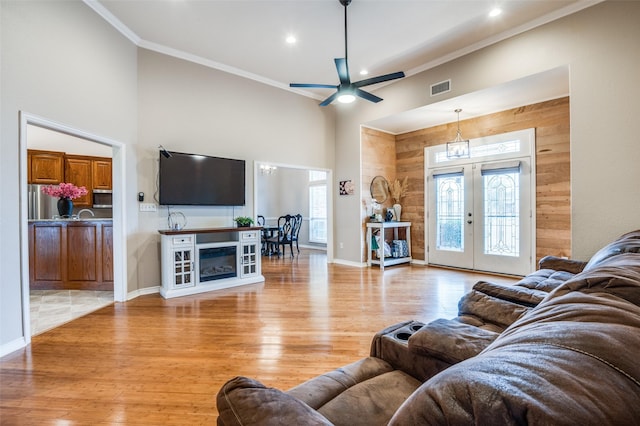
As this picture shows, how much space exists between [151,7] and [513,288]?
4.68m

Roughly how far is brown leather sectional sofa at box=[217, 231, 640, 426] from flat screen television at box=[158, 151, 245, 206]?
3917 mm

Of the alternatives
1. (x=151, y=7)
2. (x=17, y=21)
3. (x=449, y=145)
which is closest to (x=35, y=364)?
(x=17, y=21)

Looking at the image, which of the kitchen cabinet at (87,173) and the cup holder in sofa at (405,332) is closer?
the cup holder in sofa at (405,332)

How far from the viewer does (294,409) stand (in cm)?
70

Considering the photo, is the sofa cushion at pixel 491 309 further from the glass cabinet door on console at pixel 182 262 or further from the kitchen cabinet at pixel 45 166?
the kitchen cabinet at pixel 45 166

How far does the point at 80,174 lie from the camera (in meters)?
6.09

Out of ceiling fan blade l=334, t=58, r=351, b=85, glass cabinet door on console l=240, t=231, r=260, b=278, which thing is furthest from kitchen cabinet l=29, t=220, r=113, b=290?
ceiling fan blade l=334, t=58, r=351, b=85

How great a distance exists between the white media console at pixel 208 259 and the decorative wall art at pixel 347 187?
2.26 meters

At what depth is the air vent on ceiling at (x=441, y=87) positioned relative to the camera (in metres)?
4.60

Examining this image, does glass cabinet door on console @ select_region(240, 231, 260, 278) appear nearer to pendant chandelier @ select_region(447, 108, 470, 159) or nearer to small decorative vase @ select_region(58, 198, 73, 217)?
small decorative vase @ select_region(58, 198, 73, 217)

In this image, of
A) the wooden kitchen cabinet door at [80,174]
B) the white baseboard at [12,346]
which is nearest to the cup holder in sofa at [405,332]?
the white baseboard at [12,346]

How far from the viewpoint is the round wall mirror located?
20.5 feet

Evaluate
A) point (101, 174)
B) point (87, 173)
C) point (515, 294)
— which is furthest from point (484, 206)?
point (87, 173)

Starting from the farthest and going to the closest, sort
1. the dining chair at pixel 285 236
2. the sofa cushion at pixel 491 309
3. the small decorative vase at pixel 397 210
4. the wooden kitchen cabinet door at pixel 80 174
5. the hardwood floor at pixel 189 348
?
the dining chair at pixel 285 236, the small decorative vase at pixel 397 210, the wooden kitchen cabinet door at pixel 80 174, the hardwood floor at pixel 189 348, the sofa cushion at pixel 491 309
